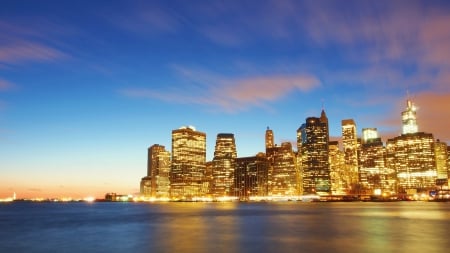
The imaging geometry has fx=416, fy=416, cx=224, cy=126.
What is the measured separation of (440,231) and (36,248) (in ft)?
190

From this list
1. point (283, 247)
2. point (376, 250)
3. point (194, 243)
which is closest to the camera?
point (376, 250)

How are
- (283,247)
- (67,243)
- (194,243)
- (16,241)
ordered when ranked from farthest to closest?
(16,241)
(67,243)
(194,243)
(283,247)

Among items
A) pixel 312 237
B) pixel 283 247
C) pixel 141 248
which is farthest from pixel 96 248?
pixel 312 237

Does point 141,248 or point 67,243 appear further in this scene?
point 67,243

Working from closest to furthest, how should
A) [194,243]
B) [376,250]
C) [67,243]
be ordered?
[376,250] → [194,243] → [67,243]

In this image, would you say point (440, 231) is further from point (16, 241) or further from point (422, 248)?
point (16, 241)

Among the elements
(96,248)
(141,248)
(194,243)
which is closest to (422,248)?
(194,243)

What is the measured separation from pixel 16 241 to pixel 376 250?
50.5 meters

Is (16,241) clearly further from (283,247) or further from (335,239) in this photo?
(335,239)

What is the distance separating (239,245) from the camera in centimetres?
5022

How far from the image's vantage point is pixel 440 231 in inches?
2499

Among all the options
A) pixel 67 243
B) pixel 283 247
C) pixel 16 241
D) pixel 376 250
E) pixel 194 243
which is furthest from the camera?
pixel 16 241

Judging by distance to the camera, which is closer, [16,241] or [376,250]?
[376,250]

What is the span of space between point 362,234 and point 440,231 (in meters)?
13.5
